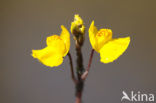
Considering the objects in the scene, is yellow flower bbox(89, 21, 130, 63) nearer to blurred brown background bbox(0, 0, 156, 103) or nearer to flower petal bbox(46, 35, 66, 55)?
flower petal bbox(46, 35, 66, 55)

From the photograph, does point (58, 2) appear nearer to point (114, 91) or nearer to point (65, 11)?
point (65, 11)

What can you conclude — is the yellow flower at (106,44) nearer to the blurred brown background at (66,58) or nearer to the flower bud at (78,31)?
the flower bud at (78,31)

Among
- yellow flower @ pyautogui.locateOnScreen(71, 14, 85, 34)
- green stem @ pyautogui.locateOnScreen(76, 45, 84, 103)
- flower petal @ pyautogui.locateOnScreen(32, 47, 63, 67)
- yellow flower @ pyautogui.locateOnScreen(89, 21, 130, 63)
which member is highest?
yellow flower @ pyautogui.locateOnScreen(71, 14, 85, 34)

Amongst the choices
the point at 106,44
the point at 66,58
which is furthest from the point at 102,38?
the point at 66,58

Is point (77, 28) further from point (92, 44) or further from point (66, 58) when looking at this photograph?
point (66, 58)

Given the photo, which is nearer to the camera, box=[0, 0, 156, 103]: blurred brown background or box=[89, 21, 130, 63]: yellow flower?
box=[89, 21, 130, 63]: yellow flower

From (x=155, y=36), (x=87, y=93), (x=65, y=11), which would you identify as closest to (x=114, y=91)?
(x=87, y=93)

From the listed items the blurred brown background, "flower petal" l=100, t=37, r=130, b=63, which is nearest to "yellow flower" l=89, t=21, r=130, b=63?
"flower petal" l=100, t=37, r=130, b=63
